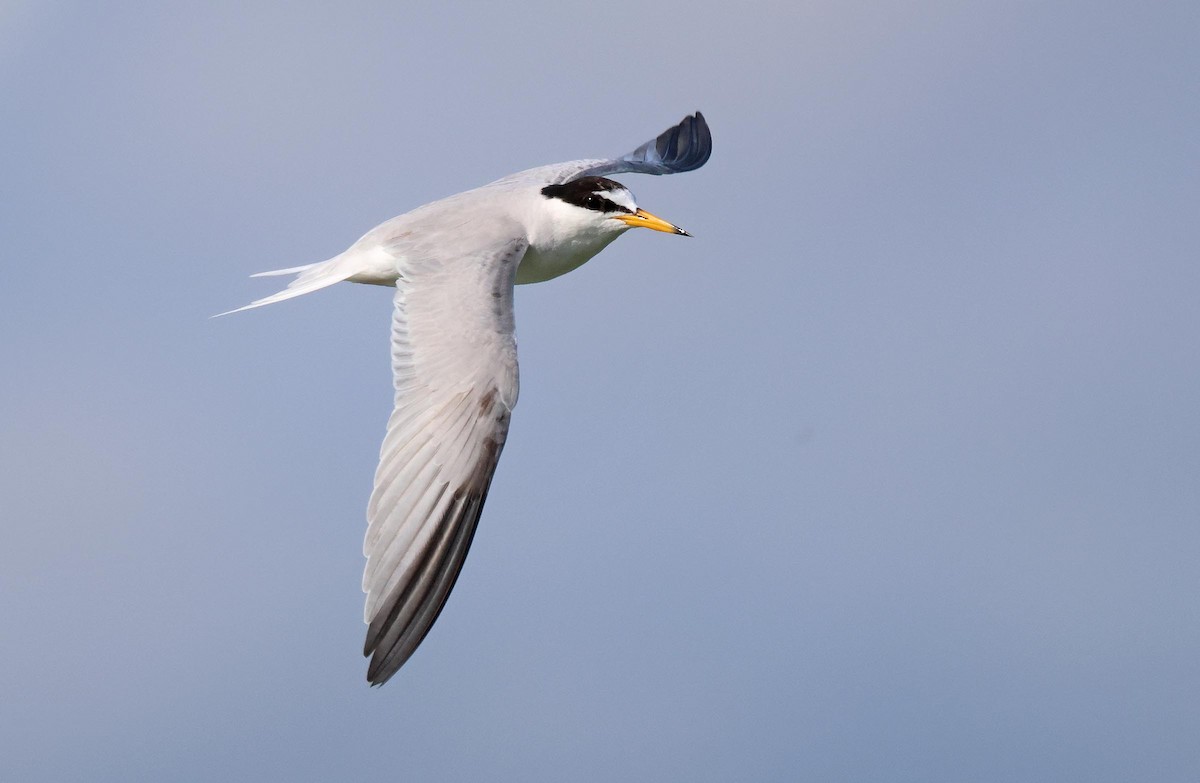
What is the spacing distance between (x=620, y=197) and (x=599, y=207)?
0.12m

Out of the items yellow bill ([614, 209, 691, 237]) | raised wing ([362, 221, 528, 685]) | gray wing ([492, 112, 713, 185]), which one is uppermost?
gray wing ([492, 112, 713, 185])

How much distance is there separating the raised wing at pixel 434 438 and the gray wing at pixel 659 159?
191 cm

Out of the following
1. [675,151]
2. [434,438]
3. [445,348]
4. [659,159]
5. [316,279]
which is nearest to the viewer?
[434,438]

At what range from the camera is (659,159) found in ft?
33.0

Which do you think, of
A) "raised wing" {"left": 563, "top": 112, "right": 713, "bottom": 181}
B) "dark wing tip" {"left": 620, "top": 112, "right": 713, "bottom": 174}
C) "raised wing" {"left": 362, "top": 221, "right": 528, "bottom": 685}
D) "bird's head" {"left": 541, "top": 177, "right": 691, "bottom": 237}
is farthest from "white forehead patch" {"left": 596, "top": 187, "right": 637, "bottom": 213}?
"dark wing tip" {"left": 620, "top": 112, "right": 713, "bottom": 174}

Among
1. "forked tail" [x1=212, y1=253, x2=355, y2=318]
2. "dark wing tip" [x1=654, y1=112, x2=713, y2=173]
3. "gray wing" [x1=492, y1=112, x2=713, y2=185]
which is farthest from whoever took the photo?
"dark wing tip" [x1=654, y1=112, x2=713, y2=173]

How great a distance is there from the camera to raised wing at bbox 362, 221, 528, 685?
20.0ft

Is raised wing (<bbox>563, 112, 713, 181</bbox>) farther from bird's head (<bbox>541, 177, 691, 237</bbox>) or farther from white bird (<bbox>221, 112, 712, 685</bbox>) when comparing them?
bird's head (<bbox>541, 177, 691, 237</bbox>)

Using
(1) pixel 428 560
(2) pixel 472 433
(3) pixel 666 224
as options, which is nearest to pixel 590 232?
(3) pixel 666 224

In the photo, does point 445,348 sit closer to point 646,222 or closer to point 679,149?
point 646,222

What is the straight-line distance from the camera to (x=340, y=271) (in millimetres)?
7609

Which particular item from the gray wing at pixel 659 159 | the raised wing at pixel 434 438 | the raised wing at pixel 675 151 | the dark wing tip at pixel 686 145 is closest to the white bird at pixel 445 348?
the raised wing at pixel 434 438

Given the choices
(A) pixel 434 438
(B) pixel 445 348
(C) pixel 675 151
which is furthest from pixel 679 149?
(A) pixel 434 438

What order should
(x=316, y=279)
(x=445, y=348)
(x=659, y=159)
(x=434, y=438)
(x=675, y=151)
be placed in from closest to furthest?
(x=434, y=438)
(x=445, y=348)
(x=316, y=279)
(x=659, y=159)
(x=675, y=151)
